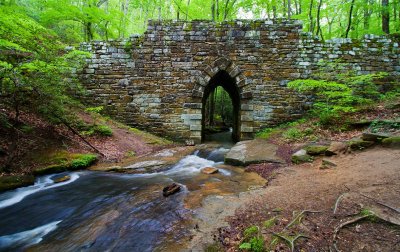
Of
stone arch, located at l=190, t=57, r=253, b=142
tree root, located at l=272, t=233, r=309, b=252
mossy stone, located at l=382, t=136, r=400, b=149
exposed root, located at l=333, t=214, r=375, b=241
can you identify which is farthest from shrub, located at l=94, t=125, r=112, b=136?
mossy stone, located at l=382, t=136, r=400, b=149

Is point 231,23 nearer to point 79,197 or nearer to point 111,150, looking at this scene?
point 111,150

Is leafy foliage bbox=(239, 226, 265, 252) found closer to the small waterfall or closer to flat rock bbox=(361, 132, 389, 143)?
flat rock bbox=(361, 132, 389, 143)

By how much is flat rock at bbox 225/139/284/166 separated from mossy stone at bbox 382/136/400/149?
2.20 meters

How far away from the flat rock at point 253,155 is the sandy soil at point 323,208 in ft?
5.16

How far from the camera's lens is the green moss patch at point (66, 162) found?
19.5 ft

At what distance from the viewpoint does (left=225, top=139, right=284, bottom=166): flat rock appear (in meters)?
6.34

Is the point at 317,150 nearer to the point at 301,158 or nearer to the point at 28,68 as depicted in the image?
the point at 301,158

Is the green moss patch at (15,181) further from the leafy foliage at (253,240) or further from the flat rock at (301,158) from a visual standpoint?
the flat rock at (301,158)

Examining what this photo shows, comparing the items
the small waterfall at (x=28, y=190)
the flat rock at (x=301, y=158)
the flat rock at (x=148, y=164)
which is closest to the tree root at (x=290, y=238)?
the flat rock at (x=301, y=158)

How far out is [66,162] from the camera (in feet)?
20.9

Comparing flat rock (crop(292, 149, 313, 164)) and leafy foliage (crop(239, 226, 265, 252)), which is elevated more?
leafy foliage (crop(239, 226, 265, 252))

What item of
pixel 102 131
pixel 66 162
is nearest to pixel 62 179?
pixel 66 162

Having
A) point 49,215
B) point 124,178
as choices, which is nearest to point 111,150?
point 124,178

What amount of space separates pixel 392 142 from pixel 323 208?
3148mm
